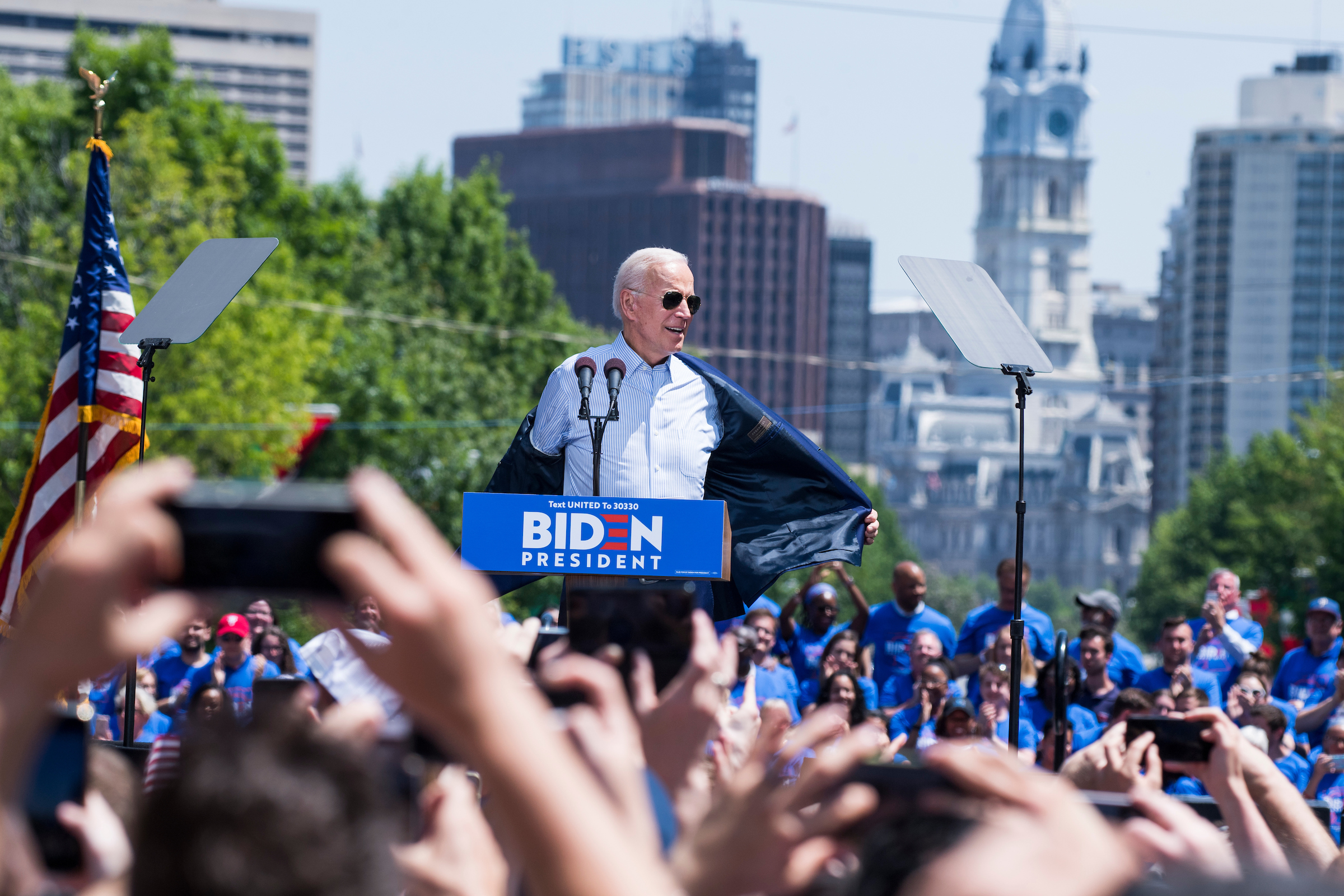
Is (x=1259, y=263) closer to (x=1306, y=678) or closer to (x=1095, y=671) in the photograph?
(x=1306, y=678)

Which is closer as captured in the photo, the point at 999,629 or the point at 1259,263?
the point at 999,629

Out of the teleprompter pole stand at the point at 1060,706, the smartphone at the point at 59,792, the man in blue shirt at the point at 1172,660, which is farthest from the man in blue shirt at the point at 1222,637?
the smartphone at the point at 59,792

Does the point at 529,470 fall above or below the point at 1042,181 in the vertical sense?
below

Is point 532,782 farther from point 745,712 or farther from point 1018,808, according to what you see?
point 745,712

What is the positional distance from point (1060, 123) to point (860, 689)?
175140 mm

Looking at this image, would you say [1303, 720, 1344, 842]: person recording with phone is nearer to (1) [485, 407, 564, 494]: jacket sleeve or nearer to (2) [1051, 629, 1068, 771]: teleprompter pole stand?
(2) [1051, 629, 1068, 771]: teleprompter pole stand

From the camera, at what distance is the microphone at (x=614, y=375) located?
6.05 metres

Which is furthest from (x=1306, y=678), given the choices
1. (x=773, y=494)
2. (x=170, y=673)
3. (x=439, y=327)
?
(x=439, y=327)

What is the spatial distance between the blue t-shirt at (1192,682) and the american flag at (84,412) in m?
5.09

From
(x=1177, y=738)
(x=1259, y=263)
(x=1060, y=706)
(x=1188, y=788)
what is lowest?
(x=1188, y=788)

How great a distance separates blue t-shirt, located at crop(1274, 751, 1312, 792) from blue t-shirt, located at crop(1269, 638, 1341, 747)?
62.8 inches

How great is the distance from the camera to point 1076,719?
8.15 m

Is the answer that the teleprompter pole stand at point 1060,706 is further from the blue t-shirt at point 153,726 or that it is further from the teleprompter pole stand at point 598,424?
the blue t-shirt at point 153,726

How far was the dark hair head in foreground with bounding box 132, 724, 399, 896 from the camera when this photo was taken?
1.56 meters
